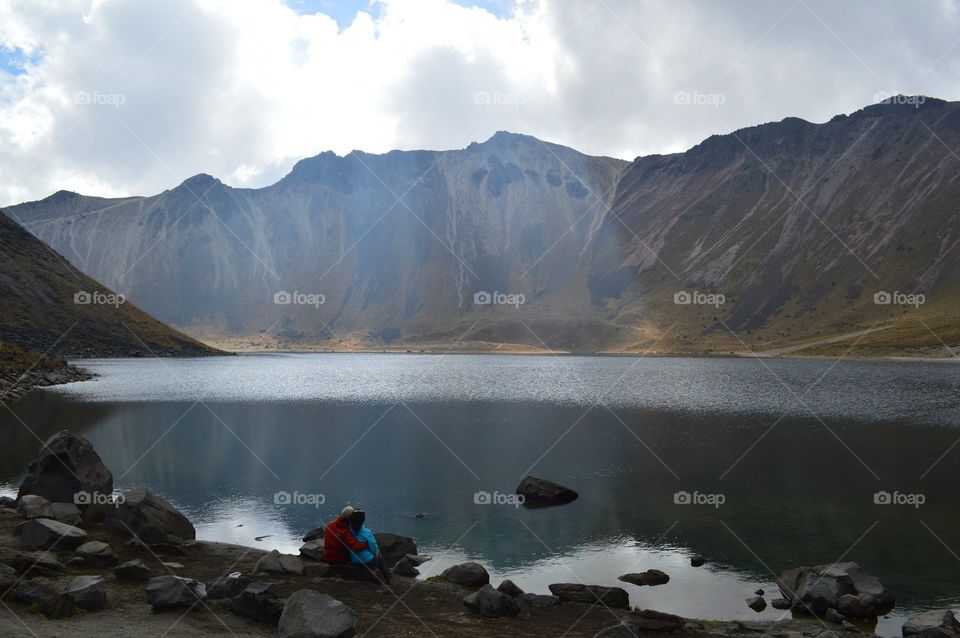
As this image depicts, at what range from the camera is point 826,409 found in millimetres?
71938

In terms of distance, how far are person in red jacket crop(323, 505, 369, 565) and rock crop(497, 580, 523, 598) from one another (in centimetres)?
449

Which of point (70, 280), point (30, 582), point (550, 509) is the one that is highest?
point (70, 280)

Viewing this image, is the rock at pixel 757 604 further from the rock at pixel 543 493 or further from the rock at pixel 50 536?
the rock at pixel 50 536

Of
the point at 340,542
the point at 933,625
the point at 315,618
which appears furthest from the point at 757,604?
the point at 315,618

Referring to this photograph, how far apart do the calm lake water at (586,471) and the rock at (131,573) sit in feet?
29.0

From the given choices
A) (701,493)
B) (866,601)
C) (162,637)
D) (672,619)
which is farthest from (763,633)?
(701,493)

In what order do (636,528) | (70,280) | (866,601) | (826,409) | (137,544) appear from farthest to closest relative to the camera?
1. (70,280)
2. (826,409)
3. (636,528)
4. (137,544)
5. (866,601)

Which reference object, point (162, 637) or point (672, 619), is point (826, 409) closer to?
point (672, 619)

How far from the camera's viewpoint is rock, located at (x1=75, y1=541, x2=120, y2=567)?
21.0m

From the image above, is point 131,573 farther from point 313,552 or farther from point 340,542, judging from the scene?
point 313,552

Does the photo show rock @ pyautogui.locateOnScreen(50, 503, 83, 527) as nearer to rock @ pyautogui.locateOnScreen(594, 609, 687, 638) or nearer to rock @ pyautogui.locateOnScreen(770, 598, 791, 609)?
rock @ pyautogui.locateOnScreen(594, 609, 687, 638)

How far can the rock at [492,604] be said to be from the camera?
19.5m

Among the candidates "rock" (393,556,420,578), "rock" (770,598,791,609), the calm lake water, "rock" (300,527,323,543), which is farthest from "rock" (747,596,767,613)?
"rock" (300,527,323,543)

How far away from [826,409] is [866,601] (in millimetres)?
55963
